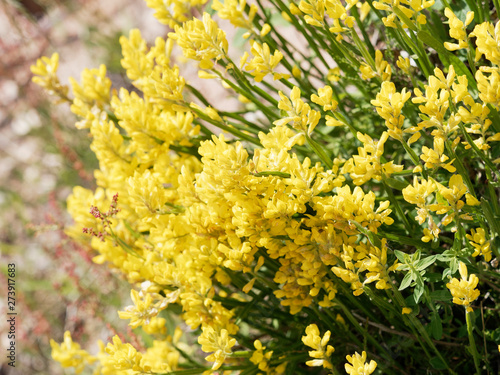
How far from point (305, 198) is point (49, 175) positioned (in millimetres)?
3436

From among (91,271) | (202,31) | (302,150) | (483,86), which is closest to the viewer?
(483,86)

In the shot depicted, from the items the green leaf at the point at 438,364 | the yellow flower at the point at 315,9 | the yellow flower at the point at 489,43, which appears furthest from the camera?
the green leaf at the point at 438,364

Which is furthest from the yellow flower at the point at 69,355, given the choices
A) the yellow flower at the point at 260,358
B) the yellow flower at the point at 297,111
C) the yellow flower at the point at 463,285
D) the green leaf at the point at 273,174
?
the yellow flower at the point at 463,285

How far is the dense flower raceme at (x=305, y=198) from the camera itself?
116 centimetres

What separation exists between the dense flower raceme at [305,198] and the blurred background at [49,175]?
1252 millimetres

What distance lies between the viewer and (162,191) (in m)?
1.45

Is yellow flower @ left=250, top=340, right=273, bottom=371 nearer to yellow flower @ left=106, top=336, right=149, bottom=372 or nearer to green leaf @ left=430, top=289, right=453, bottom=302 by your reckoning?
yellow flower @ left=106, top=336, right=149, bottom=372

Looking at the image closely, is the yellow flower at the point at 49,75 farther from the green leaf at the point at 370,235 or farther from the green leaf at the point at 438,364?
the green leaf at the point at 438,364

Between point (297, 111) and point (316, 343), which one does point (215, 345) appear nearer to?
point (316, 343)

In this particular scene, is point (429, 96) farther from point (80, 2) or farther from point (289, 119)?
point (80, 2)

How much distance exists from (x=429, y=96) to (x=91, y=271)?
280 centimetres

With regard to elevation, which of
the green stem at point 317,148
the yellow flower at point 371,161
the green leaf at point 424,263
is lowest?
the green leaf at point 424,263

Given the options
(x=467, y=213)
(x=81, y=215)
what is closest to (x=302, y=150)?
(x=467, y=213)

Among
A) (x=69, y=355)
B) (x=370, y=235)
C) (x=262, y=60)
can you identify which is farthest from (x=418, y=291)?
(x=69, y=355)
